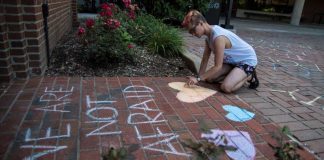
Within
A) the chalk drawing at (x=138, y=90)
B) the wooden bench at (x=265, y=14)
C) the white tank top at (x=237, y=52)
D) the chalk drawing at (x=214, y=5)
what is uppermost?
the chalk drawing at (x=214, y=5)

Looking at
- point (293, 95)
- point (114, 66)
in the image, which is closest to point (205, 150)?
point (293, 95)

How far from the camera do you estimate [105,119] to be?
2523 mm

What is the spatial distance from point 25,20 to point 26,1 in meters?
0.21

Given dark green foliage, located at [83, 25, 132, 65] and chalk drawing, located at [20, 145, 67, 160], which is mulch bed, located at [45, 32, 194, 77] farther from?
chalk drawing, located at [20, 145, 67, 160]

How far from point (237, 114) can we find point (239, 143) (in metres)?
0.58

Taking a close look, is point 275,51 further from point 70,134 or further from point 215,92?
point 70,134

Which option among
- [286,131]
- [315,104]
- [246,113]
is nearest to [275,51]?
[315,104]

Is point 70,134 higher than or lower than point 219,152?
lower

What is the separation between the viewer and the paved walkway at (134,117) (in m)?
2.14

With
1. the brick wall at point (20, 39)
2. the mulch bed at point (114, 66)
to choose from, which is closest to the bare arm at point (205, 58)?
the mulch bed at point (114, 66)

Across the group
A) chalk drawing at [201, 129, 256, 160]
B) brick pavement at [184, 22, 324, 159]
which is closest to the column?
brick pavement at [184, 22, 324, 159]

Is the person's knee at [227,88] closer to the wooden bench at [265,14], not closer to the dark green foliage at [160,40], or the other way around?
the dark green foliage at [160,40]

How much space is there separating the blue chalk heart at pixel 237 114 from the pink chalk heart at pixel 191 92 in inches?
12.9

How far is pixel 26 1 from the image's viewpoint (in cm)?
308
